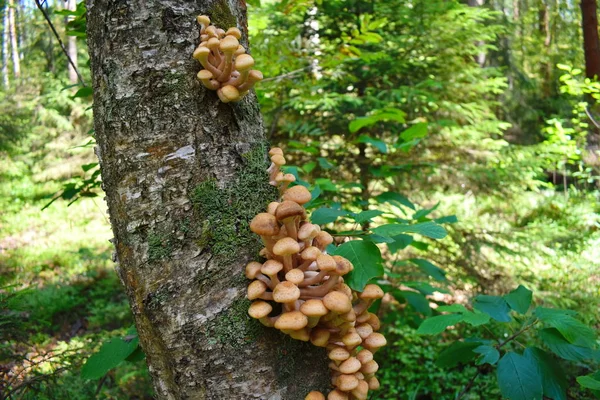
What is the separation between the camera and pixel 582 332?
1.64m

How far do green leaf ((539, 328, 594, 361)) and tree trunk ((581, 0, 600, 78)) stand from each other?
11.2 m

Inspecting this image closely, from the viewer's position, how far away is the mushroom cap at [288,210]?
125 centimetres

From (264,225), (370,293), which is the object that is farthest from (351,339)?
(264,225)

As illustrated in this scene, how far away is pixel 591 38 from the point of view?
10.4m

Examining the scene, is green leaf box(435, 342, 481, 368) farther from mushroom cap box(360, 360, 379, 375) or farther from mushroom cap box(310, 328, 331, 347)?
mushroom cap box(310, 328, 331, 347)

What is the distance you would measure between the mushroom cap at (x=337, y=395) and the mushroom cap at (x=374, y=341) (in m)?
0.19

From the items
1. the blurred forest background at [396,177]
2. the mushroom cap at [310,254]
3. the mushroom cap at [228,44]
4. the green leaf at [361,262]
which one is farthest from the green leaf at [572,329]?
the mushroom cap at [228,44]

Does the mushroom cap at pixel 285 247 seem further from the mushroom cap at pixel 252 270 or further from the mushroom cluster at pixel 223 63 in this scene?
the mushroom cluster at pixel 223 63

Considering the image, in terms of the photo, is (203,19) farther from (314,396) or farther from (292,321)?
(314,396)

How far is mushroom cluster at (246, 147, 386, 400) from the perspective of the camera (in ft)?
4.10

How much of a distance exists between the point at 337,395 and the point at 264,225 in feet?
2.15

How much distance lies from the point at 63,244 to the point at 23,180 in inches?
249

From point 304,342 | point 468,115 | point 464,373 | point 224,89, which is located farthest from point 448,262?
point 224,89

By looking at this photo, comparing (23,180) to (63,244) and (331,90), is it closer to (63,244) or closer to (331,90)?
(63,244)
